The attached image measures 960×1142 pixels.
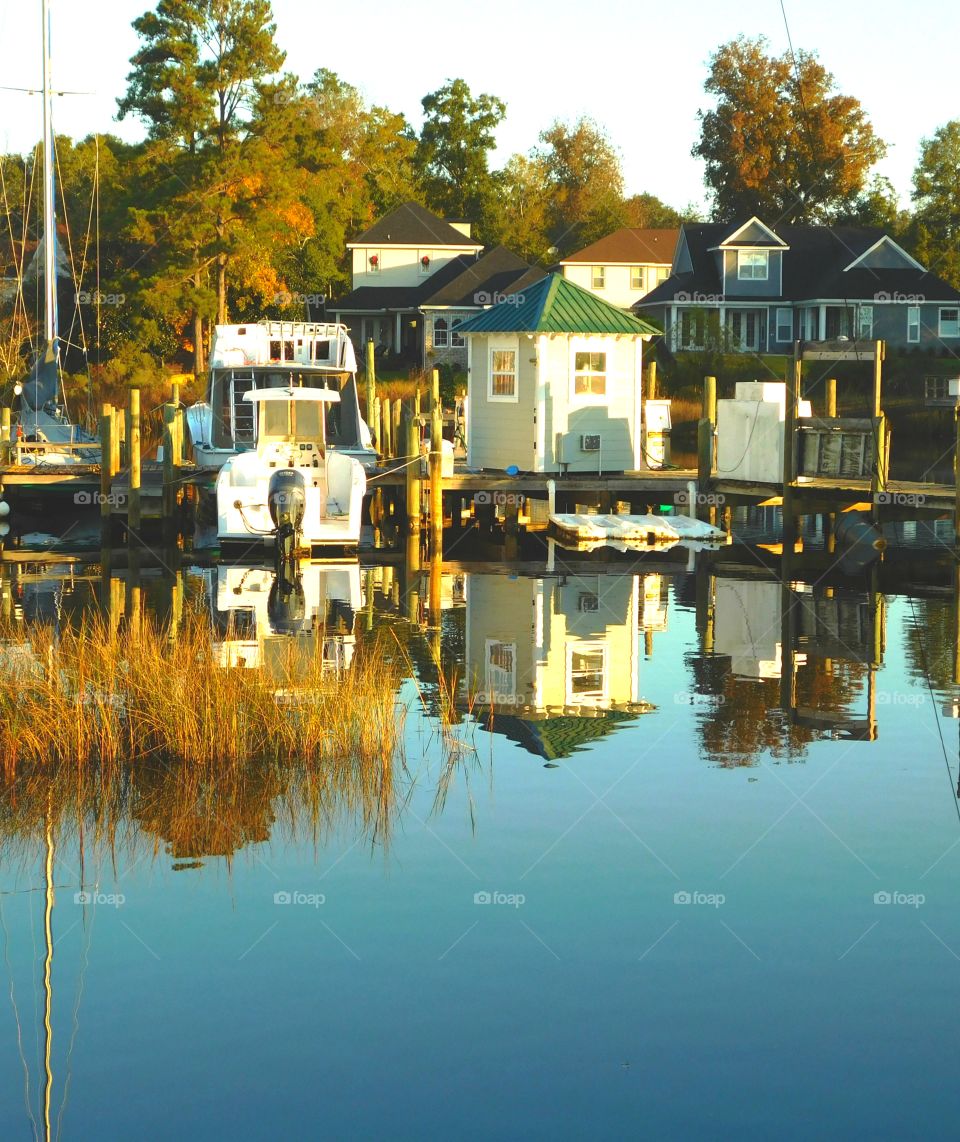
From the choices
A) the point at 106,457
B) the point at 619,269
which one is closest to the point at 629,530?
the point at 106,457

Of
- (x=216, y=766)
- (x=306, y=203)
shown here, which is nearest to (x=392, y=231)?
(x=306, y=203)

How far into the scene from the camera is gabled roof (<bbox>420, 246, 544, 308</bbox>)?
71125mm

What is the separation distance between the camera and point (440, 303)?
71.3 metres

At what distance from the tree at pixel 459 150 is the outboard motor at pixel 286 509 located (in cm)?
6772

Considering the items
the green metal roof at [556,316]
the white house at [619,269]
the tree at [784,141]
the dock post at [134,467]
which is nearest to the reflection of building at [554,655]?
the green metal roof at [556,316]

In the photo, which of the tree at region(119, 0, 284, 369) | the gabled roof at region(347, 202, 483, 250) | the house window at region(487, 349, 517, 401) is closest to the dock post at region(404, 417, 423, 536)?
the house window at region(487, 349, 517, 401)

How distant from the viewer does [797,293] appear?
7200 cm

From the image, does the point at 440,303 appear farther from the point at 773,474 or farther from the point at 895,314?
the point at 773,474

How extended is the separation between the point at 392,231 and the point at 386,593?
55.4 meters

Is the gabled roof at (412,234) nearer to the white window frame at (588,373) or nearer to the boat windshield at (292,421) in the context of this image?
the white window frame at (588,373)

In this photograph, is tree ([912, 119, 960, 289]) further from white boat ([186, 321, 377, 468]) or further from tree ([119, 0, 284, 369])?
white boat ([186, 321, 377, 468])

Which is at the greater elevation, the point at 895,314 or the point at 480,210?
the point at 480,210

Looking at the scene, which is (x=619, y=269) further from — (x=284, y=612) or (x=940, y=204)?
(x=284, y=612)

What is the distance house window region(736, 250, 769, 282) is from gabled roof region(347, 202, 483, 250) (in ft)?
43.5
